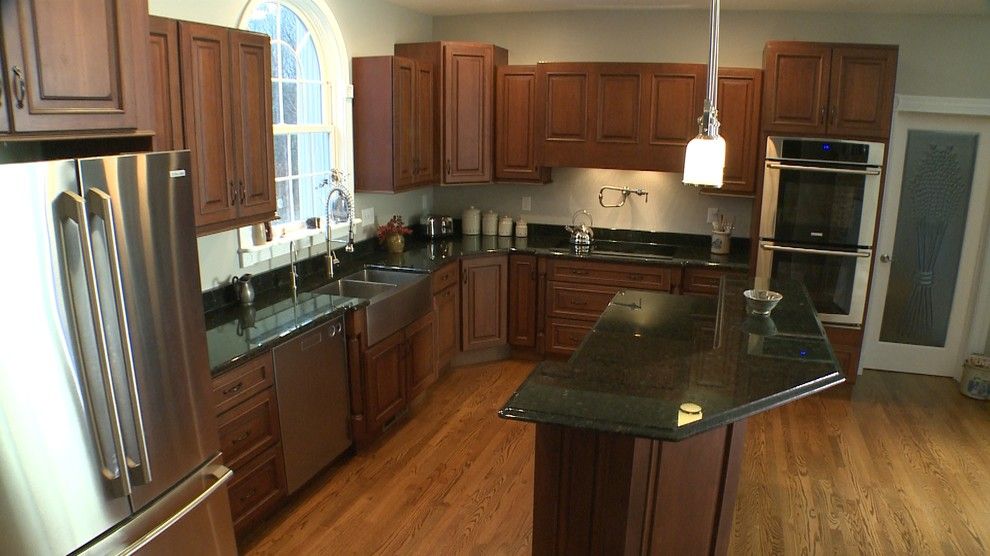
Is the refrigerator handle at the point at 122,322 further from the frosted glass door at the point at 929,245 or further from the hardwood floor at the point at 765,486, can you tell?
the frosted glass door at the point at 929,245

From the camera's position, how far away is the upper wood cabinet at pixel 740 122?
4.77 metres

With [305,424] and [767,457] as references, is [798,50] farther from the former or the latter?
[305,424]

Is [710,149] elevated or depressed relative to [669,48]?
depressed

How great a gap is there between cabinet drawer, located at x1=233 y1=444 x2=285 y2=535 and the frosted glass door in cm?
423

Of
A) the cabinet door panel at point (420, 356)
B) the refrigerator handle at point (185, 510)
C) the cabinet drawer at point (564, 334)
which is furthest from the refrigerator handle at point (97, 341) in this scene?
the cabinet drawer at point (564, 334)

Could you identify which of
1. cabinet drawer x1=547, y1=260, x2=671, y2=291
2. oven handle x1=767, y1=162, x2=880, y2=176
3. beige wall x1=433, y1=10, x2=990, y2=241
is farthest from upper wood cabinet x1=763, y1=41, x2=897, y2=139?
cabinet drawer x1=547, y1=260, x2=671, y2=291

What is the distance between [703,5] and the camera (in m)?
4.91

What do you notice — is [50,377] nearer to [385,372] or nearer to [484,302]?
[385,372]

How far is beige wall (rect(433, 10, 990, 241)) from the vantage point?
479 cm

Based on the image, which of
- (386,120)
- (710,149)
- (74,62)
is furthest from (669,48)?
(74,62)

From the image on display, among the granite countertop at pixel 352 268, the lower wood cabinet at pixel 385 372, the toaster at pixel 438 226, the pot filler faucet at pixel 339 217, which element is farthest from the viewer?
the toaster at pixel 438 226

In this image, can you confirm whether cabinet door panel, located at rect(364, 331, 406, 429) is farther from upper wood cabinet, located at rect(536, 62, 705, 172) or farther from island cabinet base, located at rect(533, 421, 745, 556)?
upper wood cabinet, located at rect(536, 62, 705, 172)

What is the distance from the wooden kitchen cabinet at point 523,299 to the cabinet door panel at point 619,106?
1051 millimetres

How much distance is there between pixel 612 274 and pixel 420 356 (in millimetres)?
1527
